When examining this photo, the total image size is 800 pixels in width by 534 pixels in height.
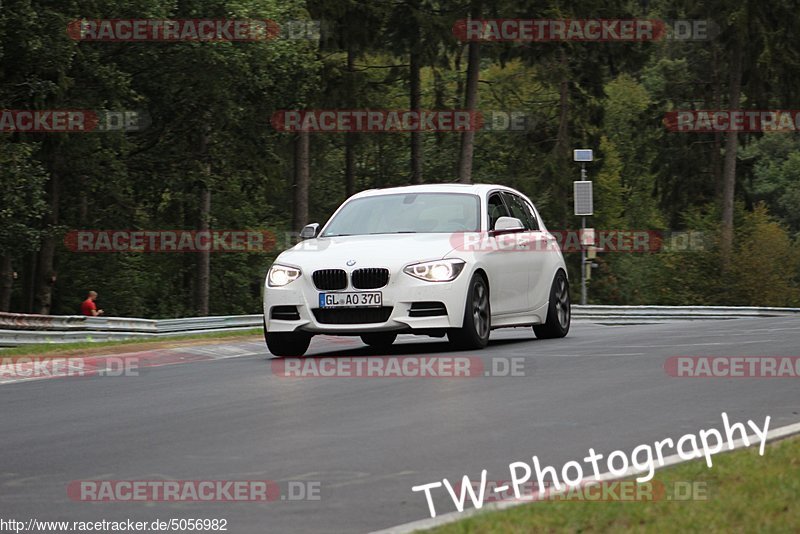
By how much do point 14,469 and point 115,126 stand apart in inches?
1303

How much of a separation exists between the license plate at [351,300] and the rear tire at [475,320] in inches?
36.5

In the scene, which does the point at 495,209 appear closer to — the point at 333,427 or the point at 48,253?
the point at 333,427

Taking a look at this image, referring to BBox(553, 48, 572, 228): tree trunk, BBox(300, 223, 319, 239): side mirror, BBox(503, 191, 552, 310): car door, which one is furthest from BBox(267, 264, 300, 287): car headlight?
BBox(553, 48, 572, 228): tree trunk

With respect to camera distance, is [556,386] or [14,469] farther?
[556,386]

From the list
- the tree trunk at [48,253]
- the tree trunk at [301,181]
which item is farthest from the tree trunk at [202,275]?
the tree trunk at [48,253]

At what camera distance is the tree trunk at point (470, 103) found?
48.5 metres

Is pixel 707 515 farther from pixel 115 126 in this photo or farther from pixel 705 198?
pixel 705 198

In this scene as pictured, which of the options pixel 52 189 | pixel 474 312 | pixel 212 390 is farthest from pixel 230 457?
pixel 52 189

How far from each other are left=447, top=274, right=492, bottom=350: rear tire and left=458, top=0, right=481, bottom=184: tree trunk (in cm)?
3159

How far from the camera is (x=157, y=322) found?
29.5 m

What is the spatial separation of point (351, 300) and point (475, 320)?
1391mm

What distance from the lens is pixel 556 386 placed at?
12156 mm

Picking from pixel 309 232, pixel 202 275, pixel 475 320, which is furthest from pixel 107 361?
pixel 202 275

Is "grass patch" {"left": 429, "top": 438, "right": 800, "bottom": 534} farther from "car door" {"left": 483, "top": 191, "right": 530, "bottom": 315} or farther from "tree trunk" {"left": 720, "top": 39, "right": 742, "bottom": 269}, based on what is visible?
"tree trunk" {"left": 720, "top": 39, "right": 742, "bottom": 269}
